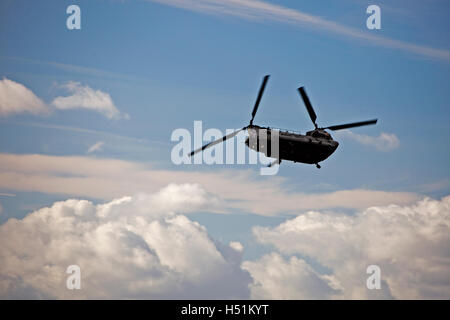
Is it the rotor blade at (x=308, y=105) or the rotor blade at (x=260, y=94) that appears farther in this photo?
the rotor blade at (x=308, y=105)

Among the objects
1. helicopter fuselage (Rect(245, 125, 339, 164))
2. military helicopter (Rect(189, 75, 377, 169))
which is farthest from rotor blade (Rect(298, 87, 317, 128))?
helicopter fuselage (Rect(245, 125, 339, 164))

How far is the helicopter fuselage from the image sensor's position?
71.6 meters

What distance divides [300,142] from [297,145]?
22.8 inches

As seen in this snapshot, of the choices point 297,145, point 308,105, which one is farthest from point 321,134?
point 297,145

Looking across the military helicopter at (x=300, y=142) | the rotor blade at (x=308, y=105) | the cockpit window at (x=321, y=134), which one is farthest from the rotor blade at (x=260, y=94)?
the cockpit window at (x=321, y=134)

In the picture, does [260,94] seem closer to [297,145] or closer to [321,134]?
[297,145]

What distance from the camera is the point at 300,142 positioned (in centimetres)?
7362

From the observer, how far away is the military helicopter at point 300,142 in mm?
71500

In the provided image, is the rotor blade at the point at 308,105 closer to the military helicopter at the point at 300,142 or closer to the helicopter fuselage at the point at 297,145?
the military helicopter at the point at 300,142

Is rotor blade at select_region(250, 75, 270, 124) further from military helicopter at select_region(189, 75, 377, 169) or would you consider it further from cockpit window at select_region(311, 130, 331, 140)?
cockpit window at select_region(311, 130, 331, 140)
